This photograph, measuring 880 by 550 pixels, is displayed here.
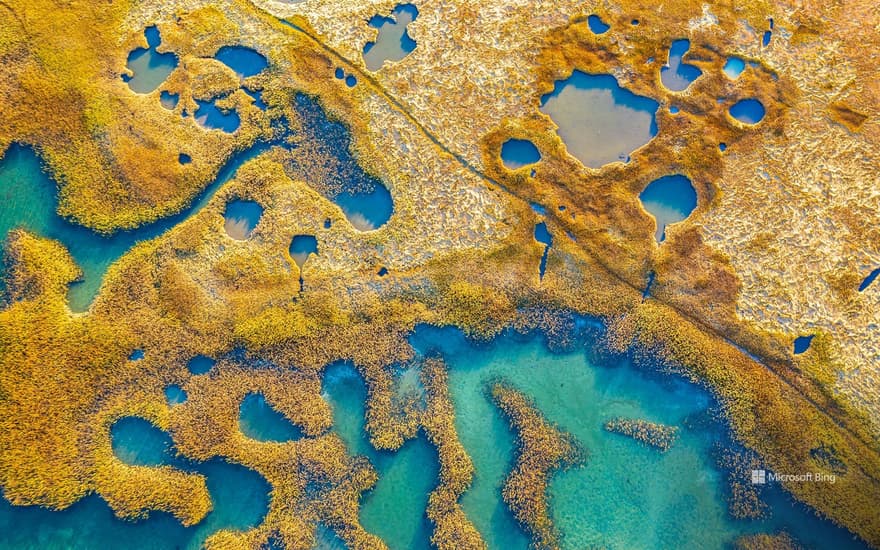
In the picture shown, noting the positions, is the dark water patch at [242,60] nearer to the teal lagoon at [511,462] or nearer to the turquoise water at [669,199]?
the teal lagoon at [511,462]

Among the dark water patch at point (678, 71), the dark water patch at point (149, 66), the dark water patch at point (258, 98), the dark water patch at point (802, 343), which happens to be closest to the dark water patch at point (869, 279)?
the dark water patch at point (802, 343)

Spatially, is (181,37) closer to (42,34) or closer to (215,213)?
(42,34)

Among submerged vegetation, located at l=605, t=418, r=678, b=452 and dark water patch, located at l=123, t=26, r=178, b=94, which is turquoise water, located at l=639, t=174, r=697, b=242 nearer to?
submerged vegetation, located at l=605, t=418, r=678, b=452

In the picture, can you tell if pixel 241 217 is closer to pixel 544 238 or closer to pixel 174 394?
pixel 174 394

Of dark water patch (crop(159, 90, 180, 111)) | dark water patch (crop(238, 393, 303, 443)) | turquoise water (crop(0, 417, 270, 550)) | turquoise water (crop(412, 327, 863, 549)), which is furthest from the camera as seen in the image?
dark water patch (crop(159, 90, 180, 111))

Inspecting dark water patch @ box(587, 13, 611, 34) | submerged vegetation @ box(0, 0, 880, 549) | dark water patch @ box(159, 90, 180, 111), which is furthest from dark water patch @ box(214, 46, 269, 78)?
dark water patch @ box(587, 13, 611, 34)

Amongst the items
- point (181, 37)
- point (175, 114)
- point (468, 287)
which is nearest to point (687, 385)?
point (468, 287)
